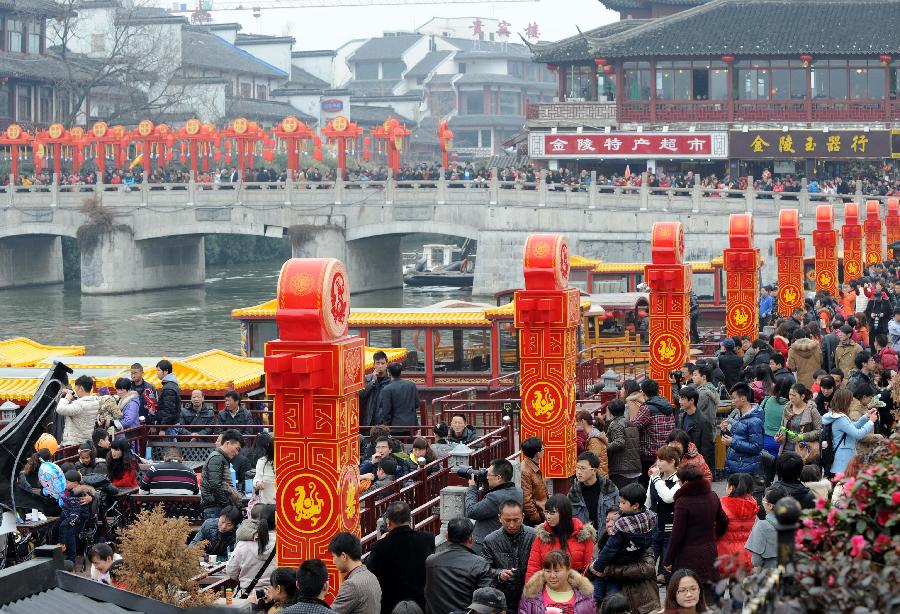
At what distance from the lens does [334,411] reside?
9.16 metres

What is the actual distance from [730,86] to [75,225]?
24.9 meters

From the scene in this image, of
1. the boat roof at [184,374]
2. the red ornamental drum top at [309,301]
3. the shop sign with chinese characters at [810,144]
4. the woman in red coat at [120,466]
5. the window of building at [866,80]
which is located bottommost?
the woman in red coat at [120,466]

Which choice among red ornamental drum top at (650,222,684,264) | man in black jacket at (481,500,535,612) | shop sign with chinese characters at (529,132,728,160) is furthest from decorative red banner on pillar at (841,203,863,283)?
man in black jacket at (481,500,535,612)

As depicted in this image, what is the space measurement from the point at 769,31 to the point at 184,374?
135 ft

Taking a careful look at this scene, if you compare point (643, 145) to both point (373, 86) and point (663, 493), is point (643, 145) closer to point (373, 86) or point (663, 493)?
point (663, 493)

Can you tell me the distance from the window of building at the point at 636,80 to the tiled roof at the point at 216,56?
2559cm

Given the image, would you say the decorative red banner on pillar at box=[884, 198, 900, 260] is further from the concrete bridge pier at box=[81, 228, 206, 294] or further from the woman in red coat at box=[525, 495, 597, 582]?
the woman in red coat at box=[525, 495, 597, 582]

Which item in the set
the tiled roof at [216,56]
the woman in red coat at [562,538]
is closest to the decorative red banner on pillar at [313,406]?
the woman in red coat at [562,538]

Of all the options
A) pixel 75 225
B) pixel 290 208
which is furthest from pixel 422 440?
pixel 75 225

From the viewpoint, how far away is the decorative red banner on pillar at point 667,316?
1565cm

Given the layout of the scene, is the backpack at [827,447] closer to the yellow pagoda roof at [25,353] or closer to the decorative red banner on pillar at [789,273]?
the decorative red banner on pillar at [789,273]

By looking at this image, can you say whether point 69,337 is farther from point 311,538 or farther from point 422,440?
point 311,538

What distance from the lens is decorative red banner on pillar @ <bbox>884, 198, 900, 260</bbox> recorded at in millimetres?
37000

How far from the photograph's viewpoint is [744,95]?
56.2m
